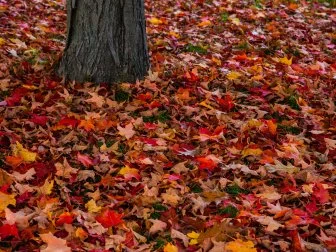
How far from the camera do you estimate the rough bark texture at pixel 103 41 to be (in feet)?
13.8

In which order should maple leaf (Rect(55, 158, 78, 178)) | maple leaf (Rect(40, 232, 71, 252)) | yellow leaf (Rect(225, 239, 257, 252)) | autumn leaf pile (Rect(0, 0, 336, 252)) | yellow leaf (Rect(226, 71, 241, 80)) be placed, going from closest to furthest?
1. maple leaf (Rect(40, 232, 71, 252))
2. yellow leaf (Rect(225, 239, 257, 252))
3. autumn leaf pile (Rect(0, 0, 336, 252))
4. maple leaf (Rect(55, 158, 78, 178))
5. yellow leaf (Rect(226, 71, 241, 80))

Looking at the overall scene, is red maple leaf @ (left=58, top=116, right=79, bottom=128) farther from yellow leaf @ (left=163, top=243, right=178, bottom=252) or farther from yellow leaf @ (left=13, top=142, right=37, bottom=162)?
yellow leaf @ (left=163, top=243, right=178, bottom=252)

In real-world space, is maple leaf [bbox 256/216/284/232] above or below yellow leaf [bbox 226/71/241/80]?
below

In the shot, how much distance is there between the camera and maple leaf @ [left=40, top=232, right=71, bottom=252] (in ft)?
8.26

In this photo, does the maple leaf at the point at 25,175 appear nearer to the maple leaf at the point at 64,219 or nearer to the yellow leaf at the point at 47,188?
the yellow leaf at the point at 47,188

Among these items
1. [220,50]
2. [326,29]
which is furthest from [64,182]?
[326,29]

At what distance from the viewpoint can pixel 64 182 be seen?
10.3 feet

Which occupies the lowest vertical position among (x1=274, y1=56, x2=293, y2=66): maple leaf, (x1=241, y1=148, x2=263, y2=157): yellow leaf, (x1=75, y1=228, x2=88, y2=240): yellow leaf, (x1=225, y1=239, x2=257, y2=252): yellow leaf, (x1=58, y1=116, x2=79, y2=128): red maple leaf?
(x1=75, y1=228, x2=88, y2=240): yellow leaf

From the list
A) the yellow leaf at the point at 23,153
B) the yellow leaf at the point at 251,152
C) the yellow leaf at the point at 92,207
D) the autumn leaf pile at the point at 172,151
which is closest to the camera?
the autumn leaf pile at the point at 172,151

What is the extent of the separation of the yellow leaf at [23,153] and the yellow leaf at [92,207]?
62 cm

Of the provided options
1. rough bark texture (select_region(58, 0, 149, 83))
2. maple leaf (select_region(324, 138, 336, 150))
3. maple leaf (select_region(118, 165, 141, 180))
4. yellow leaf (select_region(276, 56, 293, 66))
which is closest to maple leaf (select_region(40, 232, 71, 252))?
maple leaf (select_region(118, 165, 141, 180))

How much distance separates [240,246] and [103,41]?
2410 millimetres

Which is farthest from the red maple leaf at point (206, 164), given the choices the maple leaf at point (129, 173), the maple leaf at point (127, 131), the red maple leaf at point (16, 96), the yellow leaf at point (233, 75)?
the red maple leaf at point (16, 96)

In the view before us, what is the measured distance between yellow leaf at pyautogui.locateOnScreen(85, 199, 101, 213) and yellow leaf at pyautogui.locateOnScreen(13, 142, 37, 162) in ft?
2.04
